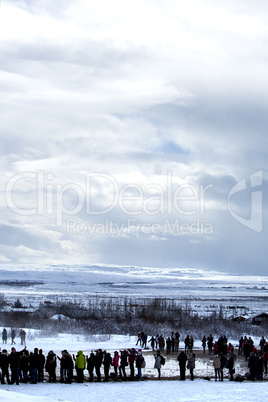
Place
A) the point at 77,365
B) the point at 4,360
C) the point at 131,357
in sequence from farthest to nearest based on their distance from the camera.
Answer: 1. the point at 131,357
2. the point at 77,365
3. the point at 4,360

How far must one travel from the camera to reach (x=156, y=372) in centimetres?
2462

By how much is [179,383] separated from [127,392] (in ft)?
10.2

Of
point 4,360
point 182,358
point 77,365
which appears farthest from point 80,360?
point 182,358

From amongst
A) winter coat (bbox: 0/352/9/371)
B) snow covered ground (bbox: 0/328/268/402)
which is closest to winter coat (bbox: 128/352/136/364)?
snow covered ground (bbox: 0/328/268/402)

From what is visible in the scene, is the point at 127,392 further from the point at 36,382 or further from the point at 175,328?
the point at 175,328

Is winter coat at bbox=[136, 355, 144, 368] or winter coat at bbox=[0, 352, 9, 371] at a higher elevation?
winter coat at bbox=[0, 352, 9, 371]

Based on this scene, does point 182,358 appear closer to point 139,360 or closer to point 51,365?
point 139,360

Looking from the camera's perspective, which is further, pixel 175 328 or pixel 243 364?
pixel 175 328

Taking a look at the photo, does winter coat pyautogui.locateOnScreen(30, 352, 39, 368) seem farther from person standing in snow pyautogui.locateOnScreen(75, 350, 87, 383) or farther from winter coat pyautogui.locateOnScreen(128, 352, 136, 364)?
winter coat pyautogui.locateOnScreen(128, 352, 136, 364)

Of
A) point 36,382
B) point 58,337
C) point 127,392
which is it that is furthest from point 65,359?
point 58,337

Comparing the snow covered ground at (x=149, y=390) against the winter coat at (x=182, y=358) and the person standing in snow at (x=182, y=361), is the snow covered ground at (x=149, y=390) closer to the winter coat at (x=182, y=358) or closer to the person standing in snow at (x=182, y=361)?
the person standing in snow at (x=182, y=361)

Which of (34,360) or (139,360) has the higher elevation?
(34,360)

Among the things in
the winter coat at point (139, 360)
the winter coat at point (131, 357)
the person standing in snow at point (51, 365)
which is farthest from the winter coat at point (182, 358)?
the person standing in snow at point (51, 365)

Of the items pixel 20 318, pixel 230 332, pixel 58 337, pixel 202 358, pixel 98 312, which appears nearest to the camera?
pixel 202 358
